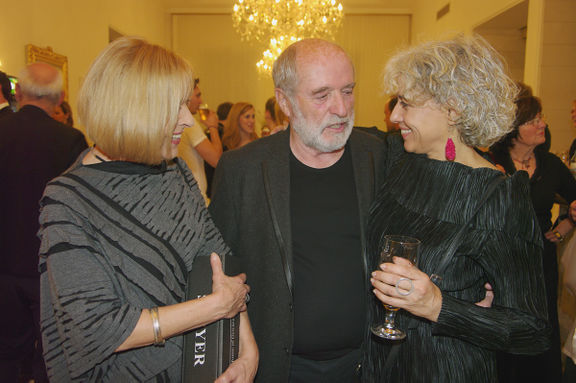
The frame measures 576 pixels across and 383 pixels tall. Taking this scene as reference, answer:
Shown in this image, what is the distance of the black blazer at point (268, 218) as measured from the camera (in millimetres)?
1803

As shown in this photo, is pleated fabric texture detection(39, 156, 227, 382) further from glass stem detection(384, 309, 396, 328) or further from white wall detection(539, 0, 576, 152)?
white wall detection(539, 0, 576, 152)

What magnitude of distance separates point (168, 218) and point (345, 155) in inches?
37.3

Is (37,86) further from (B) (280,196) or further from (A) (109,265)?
(A) (109,265)

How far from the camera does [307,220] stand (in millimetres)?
1906

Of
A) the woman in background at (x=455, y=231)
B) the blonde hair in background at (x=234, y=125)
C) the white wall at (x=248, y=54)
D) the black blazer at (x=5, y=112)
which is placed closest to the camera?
→ the woman in background at (x=455, y=231)

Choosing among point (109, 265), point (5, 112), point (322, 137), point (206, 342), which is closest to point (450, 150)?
point (322, 137)

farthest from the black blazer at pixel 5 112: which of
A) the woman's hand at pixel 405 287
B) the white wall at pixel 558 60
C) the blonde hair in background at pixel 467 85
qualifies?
the white wall at pixel 558 60

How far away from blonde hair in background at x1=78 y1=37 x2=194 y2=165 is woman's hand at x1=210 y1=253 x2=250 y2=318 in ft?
1.39

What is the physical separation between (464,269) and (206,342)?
3.07ft

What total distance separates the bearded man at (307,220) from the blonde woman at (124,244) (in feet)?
1.19

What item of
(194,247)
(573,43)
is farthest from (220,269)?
(573,43)

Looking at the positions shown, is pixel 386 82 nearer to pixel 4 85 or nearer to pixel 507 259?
pixel 507 259

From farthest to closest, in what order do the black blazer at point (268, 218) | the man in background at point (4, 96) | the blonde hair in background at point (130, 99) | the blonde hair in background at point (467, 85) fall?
the man in background at point (4, 96), the black blazer at point (268, 218), the blonde hair in background at point (467, 85), the blonde hair in background at point (130, 99)

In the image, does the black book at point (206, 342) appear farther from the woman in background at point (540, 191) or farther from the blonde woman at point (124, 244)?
the woman in background at point (540, 191)
